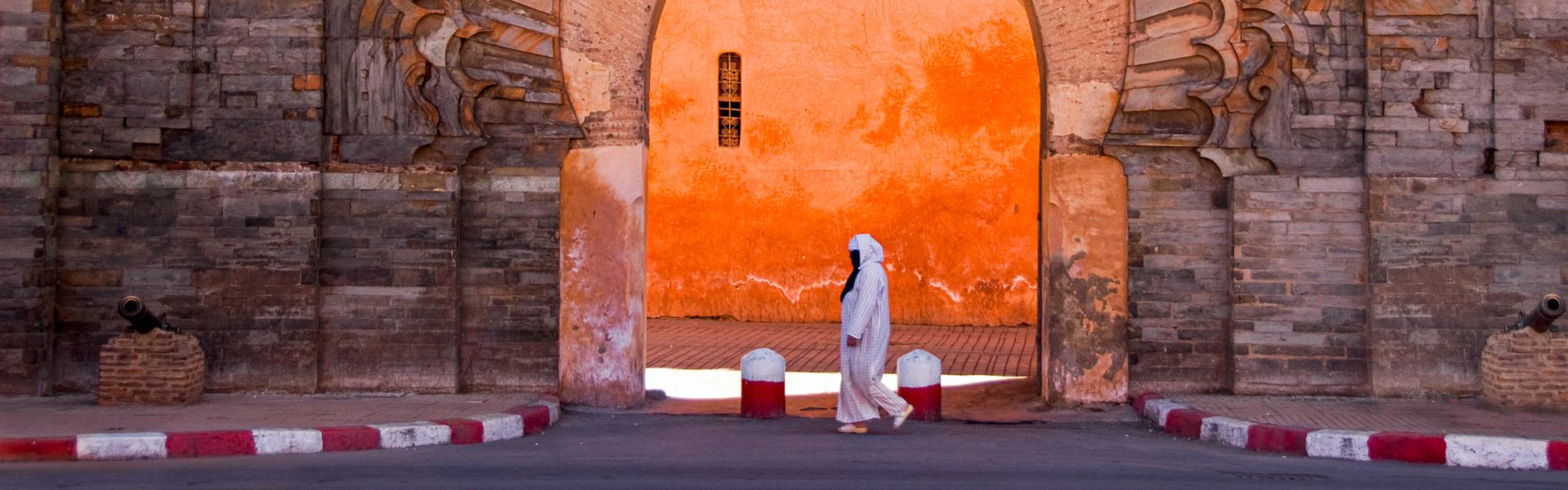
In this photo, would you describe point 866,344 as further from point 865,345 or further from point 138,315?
point 138,315

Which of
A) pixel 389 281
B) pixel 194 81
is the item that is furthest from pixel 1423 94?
pixel 194 81

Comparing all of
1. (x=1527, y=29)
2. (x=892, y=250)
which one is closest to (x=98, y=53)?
(x=1527, y=29)

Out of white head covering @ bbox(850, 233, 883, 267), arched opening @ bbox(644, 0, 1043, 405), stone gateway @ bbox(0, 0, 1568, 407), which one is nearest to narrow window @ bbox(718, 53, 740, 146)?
arched opening @ bbox(644, 0, 1043, 405)

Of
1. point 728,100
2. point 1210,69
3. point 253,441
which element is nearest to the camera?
point 253,441

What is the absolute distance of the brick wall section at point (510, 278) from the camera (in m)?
8.38

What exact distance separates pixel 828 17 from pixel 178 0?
8.79 meters

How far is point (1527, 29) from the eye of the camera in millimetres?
8234

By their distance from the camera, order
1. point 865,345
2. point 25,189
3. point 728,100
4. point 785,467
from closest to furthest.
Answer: point 785,467
point 865,345
point 25,189
point 728,100

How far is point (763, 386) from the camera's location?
27.0ft

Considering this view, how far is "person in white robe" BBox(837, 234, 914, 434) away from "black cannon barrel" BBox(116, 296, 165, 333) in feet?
11.8

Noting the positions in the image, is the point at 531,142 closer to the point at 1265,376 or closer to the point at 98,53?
the point at 98,53

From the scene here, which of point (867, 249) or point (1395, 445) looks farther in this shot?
point (867, 249)

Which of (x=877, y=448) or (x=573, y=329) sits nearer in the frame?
(x=877, y=448)

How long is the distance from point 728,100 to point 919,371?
875 centimetres
